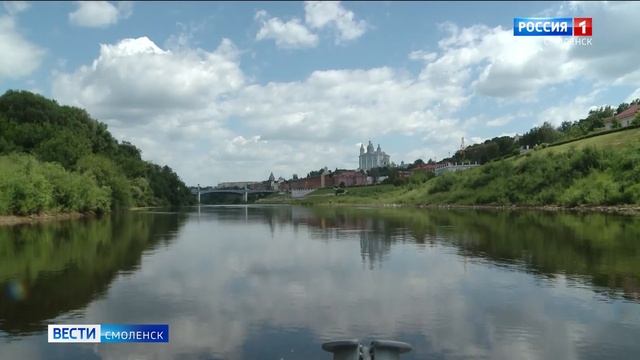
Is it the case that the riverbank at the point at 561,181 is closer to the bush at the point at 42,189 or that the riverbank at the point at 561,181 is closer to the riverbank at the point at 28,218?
the bush at the point at 42,189

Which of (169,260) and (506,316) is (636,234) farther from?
(169,260)

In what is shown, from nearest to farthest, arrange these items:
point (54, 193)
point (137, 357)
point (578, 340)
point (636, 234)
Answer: point (137, 357) < point (578, 340) < point (636, 234) < point (54, 193)

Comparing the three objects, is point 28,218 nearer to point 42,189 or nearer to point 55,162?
point 42,189

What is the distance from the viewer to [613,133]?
353 ft

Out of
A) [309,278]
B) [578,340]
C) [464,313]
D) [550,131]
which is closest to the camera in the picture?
[578,340]

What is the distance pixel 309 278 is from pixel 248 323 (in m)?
8.30

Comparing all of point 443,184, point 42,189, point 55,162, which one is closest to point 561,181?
point 443,184

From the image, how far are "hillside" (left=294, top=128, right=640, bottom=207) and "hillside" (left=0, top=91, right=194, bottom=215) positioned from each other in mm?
77171

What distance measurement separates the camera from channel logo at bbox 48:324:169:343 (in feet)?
45.1

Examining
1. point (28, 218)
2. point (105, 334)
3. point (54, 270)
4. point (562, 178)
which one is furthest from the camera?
point (562, 178)

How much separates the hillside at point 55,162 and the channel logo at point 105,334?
197 ft

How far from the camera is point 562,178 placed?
96812 millimetres

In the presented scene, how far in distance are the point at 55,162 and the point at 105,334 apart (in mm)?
89609

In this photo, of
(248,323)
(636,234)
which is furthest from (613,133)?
(248,323)
